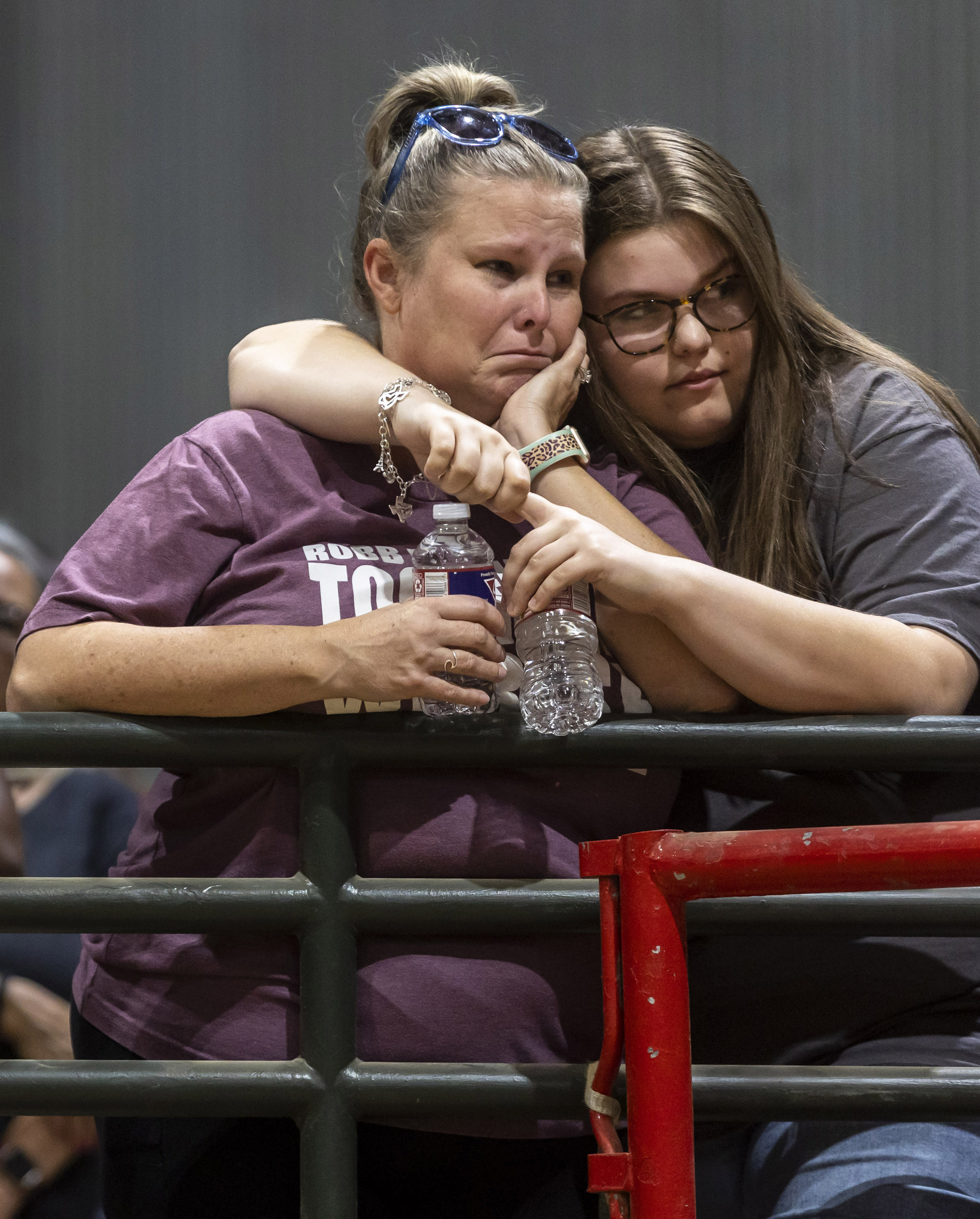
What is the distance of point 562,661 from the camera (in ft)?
4.22

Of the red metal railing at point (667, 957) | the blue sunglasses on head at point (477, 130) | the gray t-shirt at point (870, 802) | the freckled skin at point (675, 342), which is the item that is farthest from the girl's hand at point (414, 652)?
the blue sunglasses on head at point (477, 130)

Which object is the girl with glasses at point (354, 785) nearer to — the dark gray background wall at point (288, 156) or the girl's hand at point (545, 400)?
the girl's hand at point (545, 400)

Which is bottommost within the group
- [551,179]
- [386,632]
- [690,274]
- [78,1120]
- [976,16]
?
[78,1120]

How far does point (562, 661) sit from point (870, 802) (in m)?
0.36

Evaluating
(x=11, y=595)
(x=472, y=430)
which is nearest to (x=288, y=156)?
(x=11, y=595)

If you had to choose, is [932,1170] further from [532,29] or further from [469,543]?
[532,29]

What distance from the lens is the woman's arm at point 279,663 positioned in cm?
114

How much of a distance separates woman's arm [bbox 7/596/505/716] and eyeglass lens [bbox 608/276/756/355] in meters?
0.55

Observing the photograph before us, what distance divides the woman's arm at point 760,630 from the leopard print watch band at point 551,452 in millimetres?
171

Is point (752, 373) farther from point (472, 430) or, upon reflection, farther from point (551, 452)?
point (472, 430)

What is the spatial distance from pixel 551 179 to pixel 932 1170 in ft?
3.69

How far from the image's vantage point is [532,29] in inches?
191

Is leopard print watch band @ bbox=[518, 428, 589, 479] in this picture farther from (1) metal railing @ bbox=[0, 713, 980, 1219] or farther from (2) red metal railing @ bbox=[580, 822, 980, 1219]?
(2) red metal railing @ bbox=[580, 822, 980, 1219]

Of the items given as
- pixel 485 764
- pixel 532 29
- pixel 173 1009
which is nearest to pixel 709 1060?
pixel 485 764
